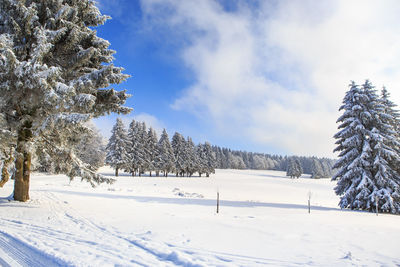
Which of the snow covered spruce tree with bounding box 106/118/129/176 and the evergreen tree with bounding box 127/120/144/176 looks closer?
the snow covered spruce tree with bounding box 106/118/129/176

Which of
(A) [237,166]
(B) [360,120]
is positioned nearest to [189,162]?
(B) [360,120]

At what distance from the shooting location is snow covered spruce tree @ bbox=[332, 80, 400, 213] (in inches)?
674

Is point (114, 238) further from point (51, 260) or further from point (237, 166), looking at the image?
point (237, 166)

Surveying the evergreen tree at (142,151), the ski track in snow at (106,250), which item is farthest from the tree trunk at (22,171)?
the evergreen tree at (142,151)

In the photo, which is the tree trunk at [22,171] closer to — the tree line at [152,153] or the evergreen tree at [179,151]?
the tree line at [152,153]

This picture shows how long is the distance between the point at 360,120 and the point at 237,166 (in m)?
102

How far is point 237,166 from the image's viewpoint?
390ft

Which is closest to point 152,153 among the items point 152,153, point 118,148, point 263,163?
point 152,153

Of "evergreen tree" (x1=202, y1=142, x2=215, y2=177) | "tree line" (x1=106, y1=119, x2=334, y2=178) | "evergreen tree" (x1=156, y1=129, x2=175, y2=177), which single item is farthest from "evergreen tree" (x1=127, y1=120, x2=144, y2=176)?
"evergreen tree" (x1=202, y1=142, x2=215, y2=177)

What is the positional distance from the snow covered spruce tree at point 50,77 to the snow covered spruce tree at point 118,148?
3533 centimetres

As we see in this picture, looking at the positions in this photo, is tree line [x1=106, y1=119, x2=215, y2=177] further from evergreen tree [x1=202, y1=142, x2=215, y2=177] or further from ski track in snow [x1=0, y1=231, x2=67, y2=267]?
ski track in snow [x1=0, y1=231, x2=67, y2=267]

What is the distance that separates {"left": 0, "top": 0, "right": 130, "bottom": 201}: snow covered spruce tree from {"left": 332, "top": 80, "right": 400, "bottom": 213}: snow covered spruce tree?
684 inches

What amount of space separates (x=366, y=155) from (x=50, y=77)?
20.7 metres

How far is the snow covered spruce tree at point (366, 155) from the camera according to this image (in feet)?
56.1
